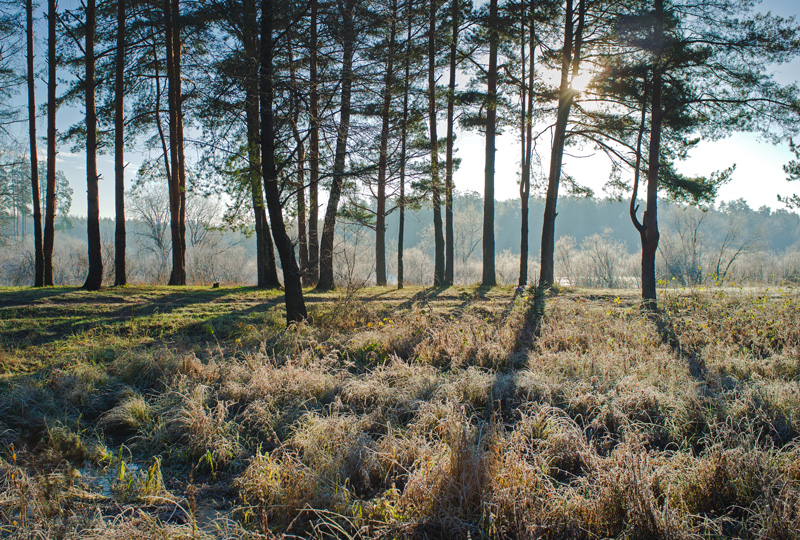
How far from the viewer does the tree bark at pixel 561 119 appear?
11547mm

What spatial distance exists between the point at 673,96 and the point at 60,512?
40.7ft

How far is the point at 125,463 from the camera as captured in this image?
3484 mm

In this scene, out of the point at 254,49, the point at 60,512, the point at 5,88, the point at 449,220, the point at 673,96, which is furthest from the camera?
the point at 449,220

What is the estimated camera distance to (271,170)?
6.89m

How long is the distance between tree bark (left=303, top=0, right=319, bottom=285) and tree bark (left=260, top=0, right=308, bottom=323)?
1.45 ft

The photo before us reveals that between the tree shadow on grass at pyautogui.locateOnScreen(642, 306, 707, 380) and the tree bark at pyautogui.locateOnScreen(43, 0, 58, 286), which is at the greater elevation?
the tree bark at pyautogui.locateOnScreen(43, 0, 58, 286)

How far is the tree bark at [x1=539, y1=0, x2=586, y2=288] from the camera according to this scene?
37.9 feet

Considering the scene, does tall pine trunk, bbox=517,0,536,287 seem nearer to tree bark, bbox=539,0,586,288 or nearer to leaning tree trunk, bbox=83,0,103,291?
tree bark, bbox=539,0,586,288

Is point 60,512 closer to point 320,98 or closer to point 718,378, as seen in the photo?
point 718,378

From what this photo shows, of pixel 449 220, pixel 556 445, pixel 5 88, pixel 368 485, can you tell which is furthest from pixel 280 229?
pixel 5 88

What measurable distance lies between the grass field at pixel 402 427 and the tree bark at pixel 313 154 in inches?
92.0

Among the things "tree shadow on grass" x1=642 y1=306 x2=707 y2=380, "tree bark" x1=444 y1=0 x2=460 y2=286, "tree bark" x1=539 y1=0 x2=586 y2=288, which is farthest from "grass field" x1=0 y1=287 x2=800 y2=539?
"tree bark" x1=444 y1=0 x2=460 y2=286

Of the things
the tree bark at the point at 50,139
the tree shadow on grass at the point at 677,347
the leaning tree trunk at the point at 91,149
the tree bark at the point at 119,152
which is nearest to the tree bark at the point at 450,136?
the tree shadow on grass at the point at 677,347

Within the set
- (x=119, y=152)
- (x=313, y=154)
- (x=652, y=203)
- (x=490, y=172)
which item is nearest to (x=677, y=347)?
(x=652, y=203)
